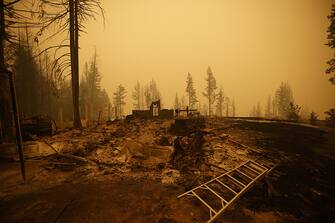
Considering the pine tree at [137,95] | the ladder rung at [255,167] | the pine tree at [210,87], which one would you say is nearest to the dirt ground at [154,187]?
the ladder rung at [255,167]

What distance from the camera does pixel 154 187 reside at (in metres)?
5.64

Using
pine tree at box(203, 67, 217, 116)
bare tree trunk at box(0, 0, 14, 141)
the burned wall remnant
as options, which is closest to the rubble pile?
bare tree trunk at box(0, 0, 14, 141)

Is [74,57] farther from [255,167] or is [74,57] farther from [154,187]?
[255,167]

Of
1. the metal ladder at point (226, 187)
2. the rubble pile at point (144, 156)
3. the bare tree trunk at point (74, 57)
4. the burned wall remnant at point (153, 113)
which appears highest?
the bare tree trunk at point (74, 57)

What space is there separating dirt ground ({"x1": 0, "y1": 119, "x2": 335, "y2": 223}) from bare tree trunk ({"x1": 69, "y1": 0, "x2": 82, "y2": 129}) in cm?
496

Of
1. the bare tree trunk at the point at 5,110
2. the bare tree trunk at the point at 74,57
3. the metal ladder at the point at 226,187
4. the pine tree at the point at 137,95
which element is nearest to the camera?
the metal ladder at the point at 226,187

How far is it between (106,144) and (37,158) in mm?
3022

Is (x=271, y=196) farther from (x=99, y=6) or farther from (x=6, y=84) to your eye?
(x=99, y=6)

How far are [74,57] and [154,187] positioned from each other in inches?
502

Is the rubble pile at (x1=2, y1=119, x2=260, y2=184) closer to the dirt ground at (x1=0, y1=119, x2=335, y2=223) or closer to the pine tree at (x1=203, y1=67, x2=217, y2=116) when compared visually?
the dirt ground at (x1=0, y1=119, x2=335, y2=223)

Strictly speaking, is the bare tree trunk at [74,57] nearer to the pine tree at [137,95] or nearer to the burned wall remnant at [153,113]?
the burned wall remnant at [153,113]

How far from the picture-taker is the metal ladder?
4.65 metres

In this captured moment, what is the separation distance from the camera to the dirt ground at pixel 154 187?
421cm

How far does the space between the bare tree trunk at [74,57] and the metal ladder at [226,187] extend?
11.3m
